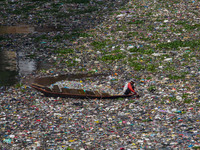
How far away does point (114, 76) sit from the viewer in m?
10.6

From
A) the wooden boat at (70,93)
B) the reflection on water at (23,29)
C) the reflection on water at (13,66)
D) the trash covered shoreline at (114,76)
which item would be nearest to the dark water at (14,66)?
the reflection on water at (13,66)

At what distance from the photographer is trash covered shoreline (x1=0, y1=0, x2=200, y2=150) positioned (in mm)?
7066

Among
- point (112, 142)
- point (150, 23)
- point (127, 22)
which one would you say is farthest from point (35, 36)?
point (112, 142)

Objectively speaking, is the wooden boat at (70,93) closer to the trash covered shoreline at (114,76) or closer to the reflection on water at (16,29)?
the trash covered shoreline at (114,76)

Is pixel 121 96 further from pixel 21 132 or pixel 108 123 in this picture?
pixel 21 132

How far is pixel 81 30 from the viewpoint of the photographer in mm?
15641

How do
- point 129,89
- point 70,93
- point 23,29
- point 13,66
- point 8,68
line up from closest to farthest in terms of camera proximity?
point 129,89, point 70,93, point 8,68, point 13,66, point 23,29

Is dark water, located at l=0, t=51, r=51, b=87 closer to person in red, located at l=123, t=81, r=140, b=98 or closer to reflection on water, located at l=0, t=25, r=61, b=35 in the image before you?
reflection on water, located at l=0, t=25, r=61, b=35

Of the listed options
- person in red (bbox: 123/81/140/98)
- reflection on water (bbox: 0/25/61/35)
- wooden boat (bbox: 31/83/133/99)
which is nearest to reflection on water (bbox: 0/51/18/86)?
wooden boat (bbox: 31/83/133/99)

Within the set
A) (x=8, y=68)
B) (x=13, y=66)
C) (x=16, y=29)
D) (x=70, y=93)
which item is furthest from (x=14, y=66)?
(x=16, y=29)

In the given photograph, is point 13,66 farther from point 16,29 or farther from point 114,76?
point 16,29

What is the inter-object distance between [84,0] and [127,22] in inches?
223

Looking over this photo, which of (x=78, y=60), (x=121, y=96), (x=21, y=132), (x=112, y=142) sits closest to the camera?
(x=112, y=142)

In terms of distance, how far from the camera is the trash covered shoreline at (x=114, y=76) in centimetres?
707
